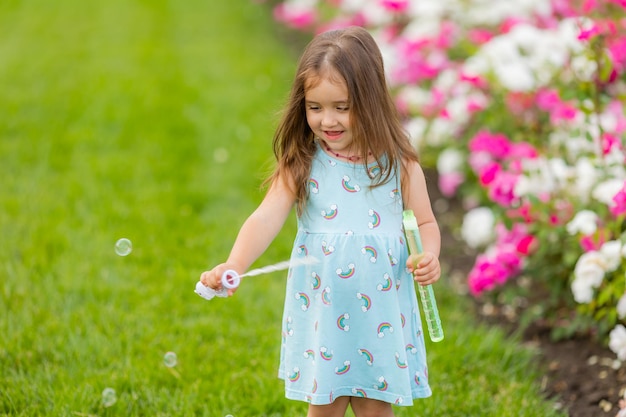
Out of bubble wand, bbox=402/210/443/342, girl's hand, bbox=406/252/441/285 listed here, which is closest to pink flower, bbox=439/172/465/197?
bubble wand, bbox=402/210/443/342

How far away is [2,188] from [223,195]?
123 centimetres

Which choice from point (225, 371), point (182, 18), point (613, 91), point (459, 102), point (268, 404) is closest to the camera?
point (268, 404)

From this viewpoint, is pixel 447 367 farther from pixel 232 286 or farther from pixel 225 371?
pixel 232 286

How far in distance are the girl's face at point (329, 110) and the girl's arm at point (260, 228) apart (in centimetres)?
→ 18

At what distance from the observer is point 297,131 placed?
2.29m

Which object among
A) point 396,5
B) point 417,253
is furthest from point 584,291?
point 396,5

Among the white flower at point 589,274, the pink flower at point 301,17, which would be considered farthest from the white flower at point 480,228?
the pink flower at point 301,17

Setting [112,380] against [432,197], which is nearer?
[112,380]

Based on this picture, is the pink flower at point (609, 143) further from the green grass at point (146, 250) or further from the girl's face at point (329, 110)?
the girl's face at point (329, 110)

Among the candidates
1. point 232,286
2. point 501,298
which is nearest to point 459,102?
point 501,298

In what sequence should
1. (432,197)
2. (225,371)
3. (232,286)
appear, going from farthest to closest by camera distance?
(432,197) → (225,371) → (232,286)

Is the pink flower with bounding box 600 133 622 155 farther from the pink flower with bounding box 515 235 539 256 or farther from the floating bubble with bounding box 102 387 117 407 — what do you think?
the floating bubble with bounding box 102 387 117 407

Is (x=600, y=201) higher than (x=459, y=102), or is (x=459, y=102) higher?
(x=459, y=102)

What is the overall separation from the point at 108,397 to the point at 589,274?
1.68 metres
